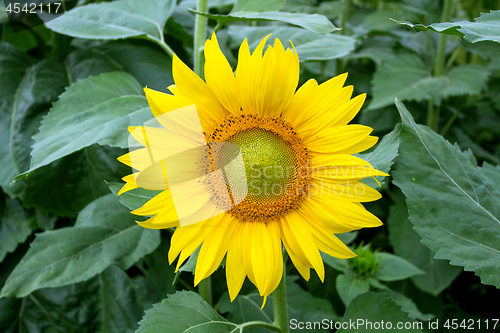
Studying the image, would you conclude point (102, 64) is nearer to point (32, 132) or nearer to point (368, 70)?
point (32, 132)

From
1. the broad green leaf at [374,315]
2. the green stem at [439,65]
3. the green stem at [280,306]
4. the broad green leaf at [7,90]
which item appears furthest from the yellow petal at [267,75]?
the green stem at [439,65]

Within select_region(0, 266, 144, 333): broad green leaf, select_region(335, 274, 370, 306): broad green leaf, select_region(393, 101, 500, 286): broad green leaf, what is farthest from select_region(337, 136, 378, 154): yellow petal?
select_region(0, 266, 144, 333): broad green leaf

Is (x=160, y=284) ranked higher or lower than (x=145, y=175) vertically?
lower

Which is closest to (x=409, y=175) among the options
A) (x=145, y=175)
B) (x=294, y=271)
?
(x=145, y=175)

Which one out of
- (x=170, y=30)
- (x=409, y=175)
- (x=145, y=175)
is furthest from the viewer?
(x=170, y=30)

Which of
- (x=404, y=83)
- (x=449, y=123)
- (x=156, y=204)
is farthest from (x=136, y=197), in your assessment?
(x=449, y=123)

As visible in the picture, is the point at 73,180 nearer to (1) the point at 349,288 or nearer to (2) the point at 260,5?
(2) the point at 260,5
